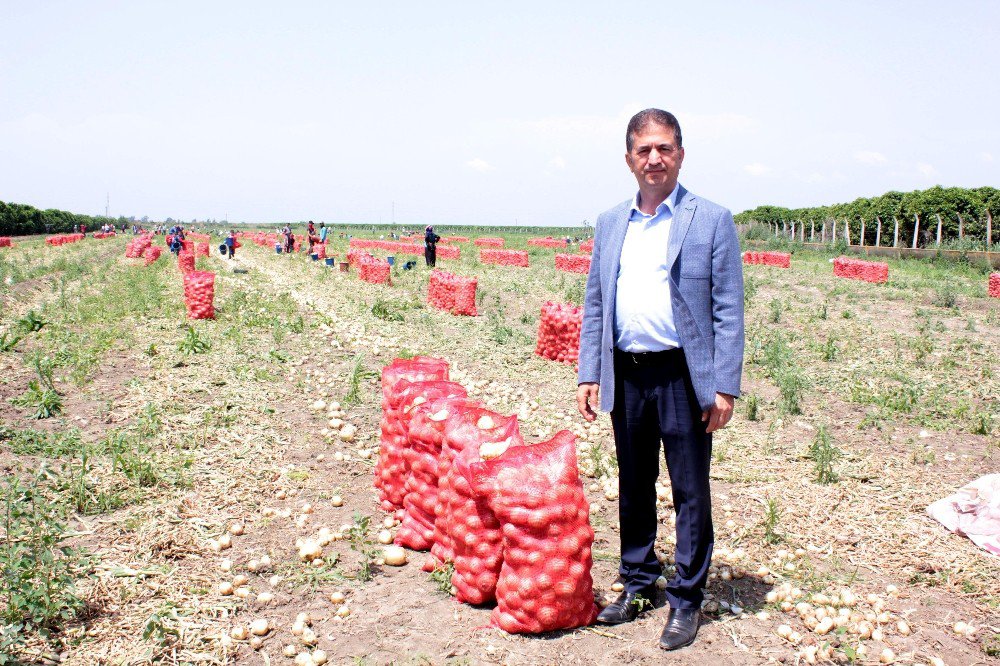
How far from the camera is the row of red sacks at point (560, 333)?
8.68 metres

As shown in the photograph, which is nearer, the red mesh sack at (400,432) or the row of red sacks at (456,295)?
the red mesh sack at (400,432)

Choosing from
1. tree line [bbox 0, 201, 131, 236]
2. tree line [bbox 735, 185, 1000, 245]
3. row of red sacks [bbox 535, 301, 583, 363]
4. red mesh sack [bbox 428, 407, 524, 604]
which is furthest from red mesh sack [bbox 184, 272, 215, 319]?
tree line [bbox 0, 201, 131, 236]

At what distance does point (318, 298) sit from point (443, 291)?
323 cm

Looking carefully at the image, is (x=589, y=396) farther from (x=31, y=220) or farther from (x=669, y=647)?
(x=31, y=220)

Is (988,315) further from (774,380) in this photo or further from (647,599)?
(647,599)

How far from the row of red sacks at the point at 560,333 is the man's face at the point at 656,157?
5.53 m

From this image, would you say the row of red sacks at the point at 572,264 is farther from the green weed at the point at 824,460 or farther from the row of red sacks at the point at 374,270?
the green weed at the point at 824,460

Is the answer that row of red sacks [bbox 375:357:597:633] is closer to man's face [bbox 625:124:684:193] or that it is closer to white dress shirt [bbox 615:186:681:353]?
white dress shirt [bbox 615:186:681:353]

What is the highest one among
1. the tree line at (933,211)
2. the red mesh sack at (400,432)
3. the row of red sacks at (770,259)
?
the tree line at (933,211)

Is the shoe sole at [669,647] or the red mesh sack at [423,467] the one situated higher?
the red mesh sack at [423,467]

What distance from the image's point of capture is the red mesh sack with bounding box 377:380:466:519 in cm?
429

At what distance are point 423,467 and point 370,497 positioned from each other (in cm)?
109

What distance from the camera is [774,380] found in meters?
8.23

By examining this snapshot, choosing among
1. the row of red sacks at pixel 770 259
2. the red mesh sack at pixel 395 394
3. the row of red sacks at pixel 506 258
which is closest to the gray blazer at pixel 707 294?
the red mesh sack at pixel 395 394
